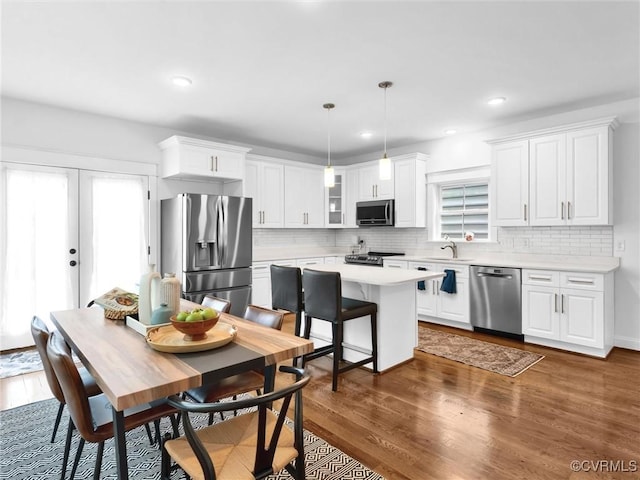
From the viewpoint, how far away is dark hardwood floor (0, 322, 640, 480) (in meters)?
2.06

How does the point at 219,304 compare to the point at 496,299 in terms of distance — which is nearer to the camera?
the point at 219,304

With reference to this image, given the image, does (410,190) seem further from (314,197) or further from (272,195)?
(272,195)

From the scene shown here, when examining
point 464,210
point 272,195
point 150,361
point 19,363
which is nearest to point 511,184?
point 464,210

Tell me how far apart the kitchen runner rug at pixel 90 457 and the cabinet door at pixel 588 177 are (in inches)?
142

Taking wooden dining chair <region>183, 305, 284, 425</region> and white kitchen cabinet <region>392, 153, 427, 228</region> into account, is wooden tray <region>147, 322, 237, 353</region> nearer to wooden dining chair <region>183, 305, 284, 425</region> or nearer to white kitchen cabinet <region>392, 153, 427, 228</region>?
wooden dining chair <region>183, 305, 284, 425</region>

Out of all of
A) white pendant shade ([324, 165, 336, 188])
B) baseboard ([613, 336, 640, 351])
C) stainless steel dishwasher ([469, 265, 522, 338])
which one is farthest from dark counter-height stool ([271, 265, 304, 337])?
baseboard ([613, 336, 640, 351])

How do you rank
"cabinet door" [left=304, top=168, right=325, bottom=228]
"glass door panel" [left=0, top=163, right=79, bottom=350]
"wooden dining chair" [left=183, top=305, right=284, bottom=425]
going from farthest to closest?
1. "cabinet door" [left=304, top=168, right=325, bottom=228]
2. "glass door panel" [left=0, top=163, right=79, bottom=350]
3. "wooden dining chair" [left=183, top=305, right=284, bottom=425]

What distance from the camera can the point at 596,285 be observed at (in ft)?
12.1

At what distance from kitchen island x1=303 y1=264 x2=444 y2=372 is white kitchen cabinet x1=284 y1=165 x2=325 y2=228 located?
2461 mm

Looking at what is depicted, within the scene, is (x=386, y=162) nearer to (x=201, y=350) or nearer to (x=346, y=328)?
(x=346, y=328)

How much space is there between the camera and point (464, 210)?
5.46m

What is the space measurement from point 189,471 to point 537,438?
83.1 inches

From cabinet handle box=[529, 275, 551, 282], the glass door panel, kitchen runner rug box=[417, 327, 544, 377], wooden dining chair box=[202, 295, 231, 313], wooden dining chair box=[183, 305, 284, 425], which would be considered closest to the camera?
wooden dining chair box=[183, 305, 284, 425]

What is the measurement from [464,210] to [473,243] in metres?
0.53
